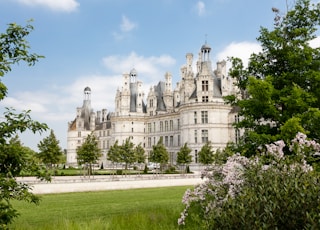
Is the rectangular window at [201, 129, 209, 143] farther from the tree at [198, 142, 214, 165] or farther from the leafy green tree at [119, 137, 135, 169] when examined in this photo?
the leafy green tree at [119, 137, 135, 169]

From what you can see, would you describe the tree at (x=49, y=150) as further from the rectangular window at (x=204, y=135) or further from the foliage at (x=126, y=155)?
the rectangular window at (x=204, y=135)

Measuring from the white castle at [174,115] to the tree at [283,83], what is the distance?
34234 mm

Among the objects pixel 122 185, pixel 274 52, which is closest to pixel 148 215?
pixel 274 52

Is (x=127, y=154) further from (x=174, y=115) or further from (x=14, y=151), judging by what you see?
(x=14, y=151)

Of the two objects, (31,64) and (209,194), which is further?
(209,194)

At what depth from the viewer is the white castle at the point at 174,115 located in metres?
55.6

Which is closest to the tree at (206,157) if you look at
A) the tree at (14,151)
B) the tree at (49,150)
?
the tree at (49,150)

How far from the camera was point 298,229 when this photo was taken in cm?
511

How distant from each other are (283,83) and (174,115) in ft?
174

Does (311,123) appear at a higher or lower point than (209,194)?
higher

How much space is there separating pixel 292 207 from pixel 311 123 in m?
7.20

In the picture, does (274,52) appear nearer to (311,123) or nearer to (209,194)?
(311,123)

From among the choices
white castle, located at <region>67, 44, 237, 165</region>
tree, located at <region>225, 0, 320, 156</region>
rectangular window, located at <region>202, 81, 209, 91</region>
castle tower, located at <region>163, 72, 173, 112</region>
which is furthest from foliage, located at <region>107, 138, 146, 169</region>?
tree, located at <region>225, 0, 320, 156</region>

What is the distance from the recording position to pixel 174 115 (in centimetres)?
6562
